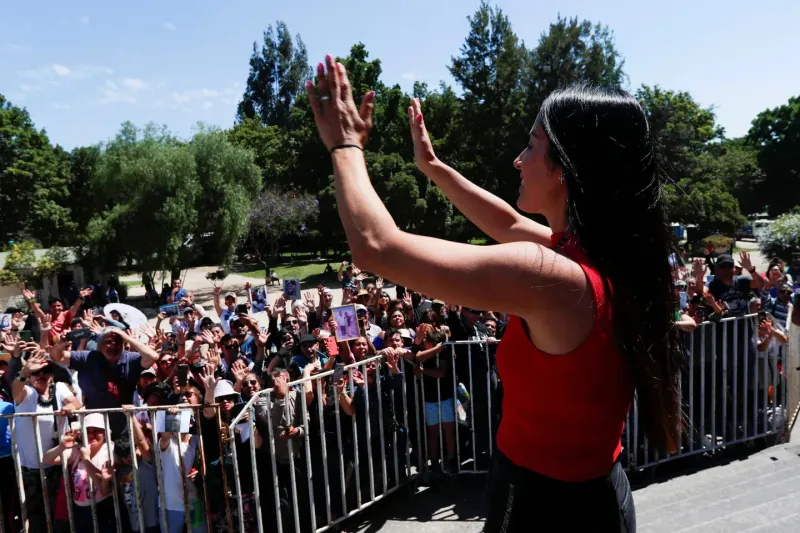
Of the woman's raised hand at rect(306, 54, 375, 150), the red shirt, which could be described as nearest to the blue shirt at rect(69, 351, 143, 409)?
the red shirt

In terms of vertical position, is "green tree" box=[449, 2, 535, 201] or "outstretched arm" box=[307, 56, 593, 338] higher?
"green tree" box=[449, 2, 535, 201]

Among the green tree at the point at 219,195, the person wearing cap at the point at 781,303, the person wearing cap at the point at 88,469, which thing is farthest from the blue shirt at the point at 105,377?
the green tree at the point at 219,195

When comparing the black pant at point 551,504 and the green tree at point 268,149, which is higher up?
the green tree at point 268,149

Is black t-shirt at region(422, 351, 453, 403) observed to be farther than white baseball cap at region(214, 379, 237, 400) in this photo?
Yes

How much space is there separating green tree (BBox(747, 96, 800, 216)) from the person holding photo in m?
60.8

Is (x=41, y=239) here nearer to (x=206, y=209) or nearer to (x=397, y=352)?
(x=206, y=209)

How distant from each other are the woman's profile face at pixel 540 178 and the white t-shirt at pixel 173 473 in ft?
12.3

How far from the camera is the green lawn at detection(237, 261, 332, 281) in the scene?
34.6 meters

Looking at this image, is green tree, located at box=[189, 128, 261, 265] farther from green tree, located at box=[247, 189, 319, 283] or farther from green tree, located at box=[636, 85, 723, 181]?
green tree, located at box=[636, 85, 723, 181]

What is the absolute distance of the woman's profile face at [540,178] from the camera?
1502 millimetres

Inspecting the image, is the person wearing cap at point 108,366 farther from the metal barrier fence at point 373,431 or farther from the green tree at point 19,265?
the green tree at point 19,265

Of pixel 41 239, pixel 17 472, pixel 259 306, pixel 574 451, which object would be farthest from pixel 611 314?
A: pixel 41 239

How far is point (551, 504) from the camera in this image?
1.48 m

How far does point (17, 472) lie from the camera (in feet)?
15.1
